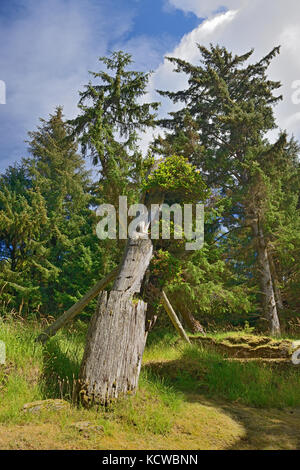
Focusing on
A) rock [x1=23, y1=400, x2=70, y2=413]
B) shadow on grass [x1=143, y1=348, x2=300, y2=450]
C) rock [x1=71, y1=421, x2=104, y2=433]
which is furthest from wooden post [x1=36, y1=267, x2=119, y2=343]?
rock [x1=71, y1=421, x2=104, y2=433]

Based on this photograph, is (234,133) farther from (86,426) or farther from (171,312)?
(86,426)

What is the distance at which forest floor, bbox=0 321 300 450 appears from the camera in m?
3.44

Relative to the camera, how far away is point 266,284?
39.7 feet

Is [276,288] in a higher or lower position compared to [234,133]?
lower

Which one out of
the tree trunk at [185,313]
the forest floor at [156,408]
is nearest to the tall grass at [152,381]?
the forest floor at [156,408]

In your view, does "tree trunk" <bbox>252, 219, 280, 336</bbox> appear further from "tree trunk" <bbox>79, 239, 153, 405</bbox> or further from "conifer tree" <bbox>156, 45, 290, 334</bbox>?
"tree trunk" <bbox>79, 239, 153, 405</bbox>

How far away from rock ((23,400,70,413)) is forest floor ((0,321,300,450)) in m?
0.02

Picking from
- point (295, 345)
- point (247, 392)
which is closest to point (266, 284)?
point (295, 345)

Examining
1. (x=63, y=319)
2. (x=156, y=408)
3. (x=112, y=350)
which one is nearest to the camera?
(x=156, y=408)

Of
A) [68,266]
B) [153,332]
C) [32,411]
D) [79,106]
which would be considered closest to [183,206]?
[153,332]

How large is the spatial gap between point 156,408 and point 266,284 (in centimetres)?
927

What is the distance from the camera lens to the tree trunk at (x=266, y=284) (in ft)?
38.3
